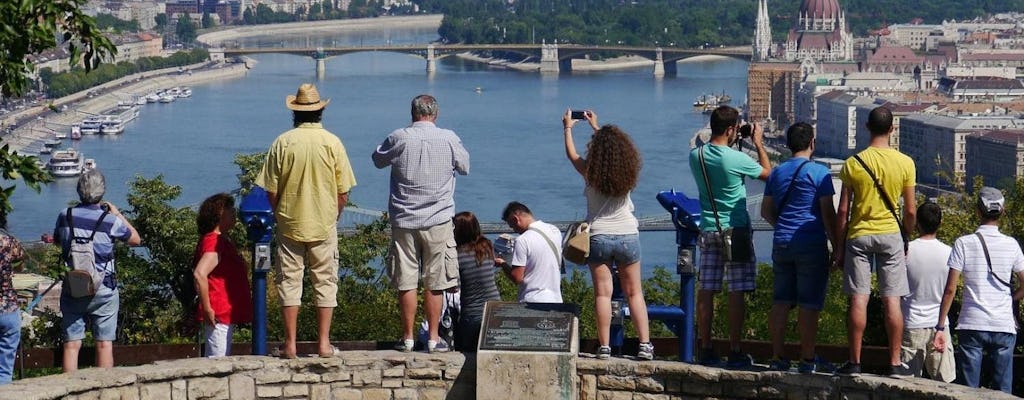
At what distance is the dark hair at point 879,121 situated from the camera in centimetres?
513

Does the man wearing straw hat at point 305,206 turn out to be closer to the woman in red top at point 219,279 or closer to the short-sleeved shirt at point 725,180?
the woman in red top at point 219,279

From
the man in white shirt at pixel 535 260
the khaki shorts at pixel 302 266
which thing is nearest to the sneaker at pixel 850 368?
the man in white shirt at pixel 535 260

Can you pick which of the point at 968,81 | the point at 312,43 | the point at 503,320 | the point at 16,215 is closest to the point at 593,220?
the point at 503,320

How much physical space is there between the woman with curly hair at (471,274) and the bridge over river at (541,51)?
2833 inches

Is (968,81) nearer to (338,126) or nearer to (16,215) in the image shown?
(338,126)

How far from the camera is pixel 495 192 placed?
120 feet

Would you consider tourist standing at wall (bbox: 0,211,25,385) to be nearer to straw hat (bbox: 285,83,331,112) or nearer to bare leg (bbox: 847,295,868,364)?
straw hat (bbox: 285,83,331,112)

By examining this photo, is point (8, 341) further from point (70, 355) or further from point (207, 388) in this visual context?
point (207, 388)

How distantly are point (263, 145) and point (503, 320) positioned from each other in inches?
1579

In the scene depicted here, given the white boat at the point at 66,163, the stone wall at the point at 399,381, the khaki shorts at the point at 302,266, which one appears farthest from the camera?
the white boat at the point at 66,163

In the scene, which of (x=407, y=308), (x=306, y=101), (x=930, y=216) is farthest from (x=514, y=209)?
(x=930, y=216)

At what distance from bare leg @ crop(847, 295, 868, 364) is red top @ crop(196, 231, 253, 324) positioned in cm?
155

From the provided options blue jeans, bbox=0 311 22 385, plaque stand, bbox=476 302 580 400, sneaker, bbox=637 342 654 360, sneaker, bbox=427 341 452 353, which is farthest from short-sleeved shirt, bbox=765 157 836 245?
blue jeans, bbox=0 311 22 385

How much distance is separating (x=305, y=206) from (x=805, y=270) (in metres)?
1.29
